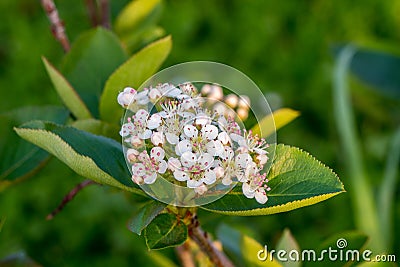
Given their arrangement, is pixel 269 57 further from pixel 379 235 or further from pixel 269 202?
pixel 269 202

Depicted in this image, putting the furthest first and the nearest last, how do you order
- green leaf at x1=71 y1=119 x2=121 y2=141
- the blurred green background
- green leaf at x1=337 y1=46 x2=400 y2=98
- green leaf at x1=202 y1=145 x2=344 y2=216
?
1. green leaf at x1=337 y1=46 x2=400 y2=98
2. the blurred green background
3. green leaf at x1=71 y1=119 x2=121 y2=141
4. green leaf at x1=202 y1=145 x2=344 y2=216

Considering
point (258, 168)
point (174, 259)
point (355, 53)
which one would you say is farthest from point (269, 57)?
point (258, 168)

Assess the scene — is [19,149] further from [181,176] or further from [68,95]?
[181,176]

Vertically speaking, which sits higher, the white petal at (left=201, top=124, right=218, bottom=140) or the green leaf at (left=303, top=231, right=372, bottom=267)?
the white petal at (left=201, top=124, right=218, bottom=140)

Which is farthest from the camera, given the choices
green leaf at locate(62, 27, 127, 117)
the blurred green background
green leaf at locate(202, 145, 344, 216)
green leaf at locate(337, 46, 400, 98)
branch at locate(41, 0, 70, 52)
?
green leaf at locate(337, 46, 400, 98)

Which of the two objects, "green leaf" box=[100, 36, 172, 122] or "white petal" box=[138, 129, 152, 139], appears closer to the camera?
"white petal" box=[138, 129, 152, 139]

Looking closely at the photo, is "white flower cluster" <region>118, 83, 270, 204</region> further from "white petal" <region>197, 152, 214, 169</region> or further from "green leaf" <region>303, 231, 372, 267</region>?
"green leaf" <region>303, 231, 372, 267</region>

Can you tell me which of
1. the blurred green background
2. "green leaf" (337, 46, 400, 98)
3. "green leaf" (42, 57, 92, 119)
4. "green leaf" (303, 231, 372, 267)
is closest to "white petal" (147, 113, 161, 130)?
"green leaf" (42, 57, 92, 119)

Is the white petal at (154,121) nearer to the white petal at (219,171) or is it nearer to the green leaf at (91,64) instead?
the white petal at (219,171)
